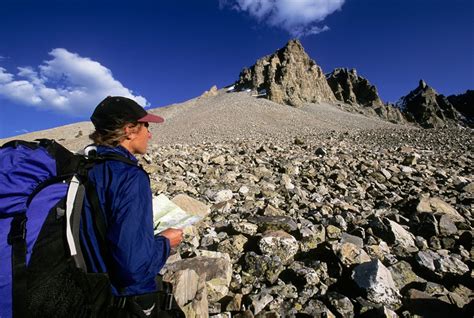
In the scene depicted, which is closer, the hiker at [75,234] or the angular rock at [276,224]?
the hiker at [75,234]

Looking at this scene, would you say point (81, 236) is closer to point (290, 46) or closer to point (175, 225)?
point (175, 225)

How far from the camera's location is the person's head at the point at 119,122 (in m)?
2.02

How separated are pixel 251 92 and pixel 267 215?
256 feet

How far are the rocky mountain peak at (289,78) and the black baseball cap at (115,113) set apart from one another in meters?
69.6

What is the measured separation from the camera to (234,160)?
10.5 meters

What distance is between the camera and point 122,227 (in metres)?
1.66

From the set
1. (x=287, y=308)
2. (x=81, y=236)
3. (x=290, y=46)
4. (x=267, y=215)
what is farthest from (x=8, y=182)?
(x=290, y=46)

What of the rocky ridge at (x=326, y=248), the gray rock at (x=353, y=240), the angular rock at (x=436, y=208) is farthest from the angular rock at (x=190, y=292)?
the angular rock at (x=436, y=208)

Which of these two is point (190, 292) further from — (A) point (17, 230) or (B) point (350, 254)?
(B) point (350, 254)

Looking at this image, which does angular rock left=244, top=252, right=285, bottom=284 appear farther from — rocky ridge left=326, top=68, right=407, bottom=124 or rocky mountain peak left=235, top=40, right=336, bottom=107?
rocky ridge left=326, top=68, right=407, bottom=124

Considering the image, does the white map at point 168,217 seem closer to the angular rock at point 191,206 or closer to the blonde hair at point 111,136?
the angular rock at point 191,206

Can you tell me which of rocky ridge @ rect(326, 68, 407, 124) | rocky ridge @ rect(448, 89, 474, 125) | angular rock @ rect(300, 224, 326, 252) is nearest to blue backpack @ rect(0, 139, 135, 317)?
angular rock @ rect(300, 224, 326, 252)

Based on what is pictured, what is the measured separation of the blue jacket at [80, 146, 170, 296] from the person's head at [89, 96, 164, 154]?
1.20 feet

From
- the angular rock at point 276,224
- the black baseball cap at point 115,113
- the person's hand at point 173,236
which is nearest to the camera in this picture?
the black baseball cap at point 115,113
